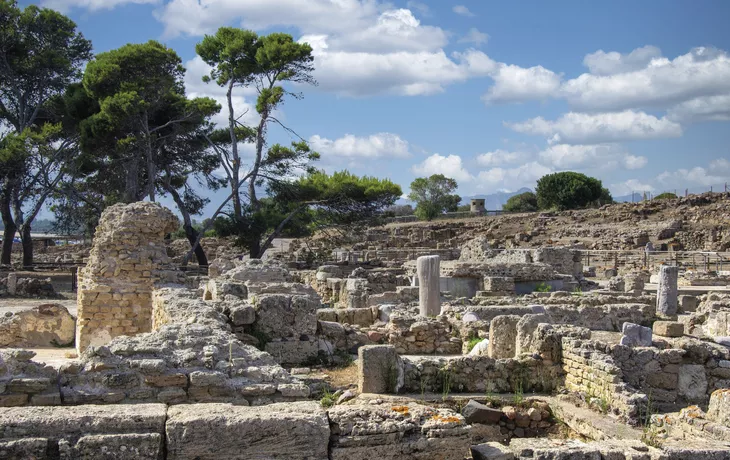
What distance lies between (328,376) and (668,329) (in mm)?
6892

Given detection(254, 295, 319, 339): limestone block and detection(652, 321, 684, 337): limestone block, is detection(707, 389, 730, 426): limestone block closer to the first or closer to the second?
detection(254, 295, 319, 339): limestone block

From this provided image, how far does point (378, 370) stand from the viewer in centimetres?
762

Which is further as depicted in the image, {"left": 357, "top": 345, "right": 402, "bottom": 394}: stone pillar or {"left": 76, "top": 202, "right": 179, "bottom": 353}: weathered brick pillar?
{"left": 76, "top": 202, "right": 179, "bottom": 353}: weathered brick pillar

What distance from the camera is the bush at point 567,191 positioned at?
67625mm

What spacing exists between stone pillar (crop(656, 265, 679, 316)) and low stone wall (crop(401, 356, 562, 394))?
11087 mm

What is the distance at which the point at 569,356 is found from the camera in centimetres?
823

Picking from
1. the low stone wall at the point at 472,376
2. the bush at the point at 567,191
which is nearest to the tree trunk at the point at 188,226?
the low stone wall at the point at 472,376

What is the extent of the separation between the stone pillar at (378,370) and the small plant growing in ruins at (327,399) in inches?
17.2

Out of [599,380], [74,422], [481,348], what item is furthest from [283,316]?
[74,422]

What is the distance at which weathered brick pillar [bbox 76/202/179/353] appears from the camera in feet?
38.4

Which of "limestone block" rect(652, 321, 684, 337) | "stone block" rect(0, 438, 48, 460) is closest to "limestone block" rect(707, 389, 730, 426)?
"stone block" rect(0, 438, 48, 460)

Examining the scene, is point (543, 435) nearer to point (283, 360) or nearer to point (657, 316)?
point (283, 360)


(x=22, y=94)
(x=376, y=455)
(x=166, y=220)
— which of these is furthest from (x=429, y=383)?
(x=22, y=94)

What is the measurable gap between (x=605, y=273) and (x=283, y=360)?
2380 cm
